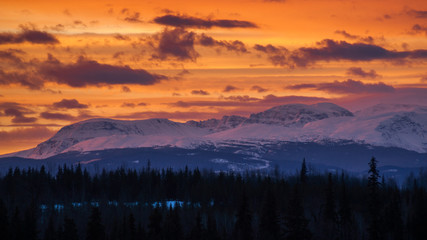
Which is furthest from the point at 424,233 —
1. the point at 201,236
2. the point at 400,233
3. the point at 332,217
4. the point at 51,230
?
the point at 51,230

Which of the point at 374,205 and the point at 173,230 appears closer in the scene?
the point at 374,205

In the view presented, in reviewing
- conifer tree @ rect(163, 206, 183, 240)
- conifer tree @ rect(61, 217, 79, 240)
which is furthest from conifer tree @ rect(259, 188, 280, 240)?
conifer tree @ rect(61, 217, 79, 240)

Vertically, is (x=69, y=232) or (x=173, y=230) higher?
(x=69, y=232)

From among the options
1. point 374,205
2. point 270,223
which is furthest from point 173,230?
point 374,205

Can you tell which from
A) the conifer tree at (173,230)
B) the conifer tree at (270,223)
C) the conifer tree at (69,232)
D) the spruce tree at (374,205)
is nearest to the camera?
the spruce tree at (374,205)

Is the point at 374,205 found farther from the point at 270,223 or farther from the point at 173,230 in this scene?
the point at 173,230

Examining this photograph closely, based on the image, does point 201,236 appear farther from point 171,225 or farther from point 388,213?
point 388,213

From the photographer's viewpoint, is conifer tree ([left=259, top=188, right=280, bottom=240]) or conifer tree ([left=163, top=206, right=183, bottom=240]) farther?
conifer tree ([left=163, top=206, right=183, bottom=240])

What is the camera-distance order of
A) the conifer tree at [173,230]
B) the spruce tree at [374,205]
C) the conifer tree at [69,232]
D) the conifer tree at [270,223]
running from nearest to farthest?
1. the spruce tree at [374,205]
2. the conifer tree at [69,232]
3. the conifer tree at [270,223]
4. the conifer tree at [173,230]

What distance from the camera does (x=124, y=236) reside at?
584 feet

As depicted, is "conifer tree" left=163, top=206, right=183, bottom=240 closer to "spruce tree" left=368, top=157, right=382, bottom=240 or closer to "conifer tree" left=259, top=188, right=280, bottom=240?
"conifer tree" left=259, top=188, right=280, bottom=240

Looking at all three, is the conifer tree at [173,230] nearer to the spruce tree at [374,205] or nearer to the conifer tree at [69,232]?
the conifer tree at [69,232]

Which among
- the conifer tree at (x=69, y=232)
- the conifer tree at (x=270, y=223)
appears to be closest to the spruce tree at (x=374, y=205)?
the conifer tree at (x=270, y=223)

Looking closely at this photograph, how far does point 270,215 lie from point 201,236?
17.2m
